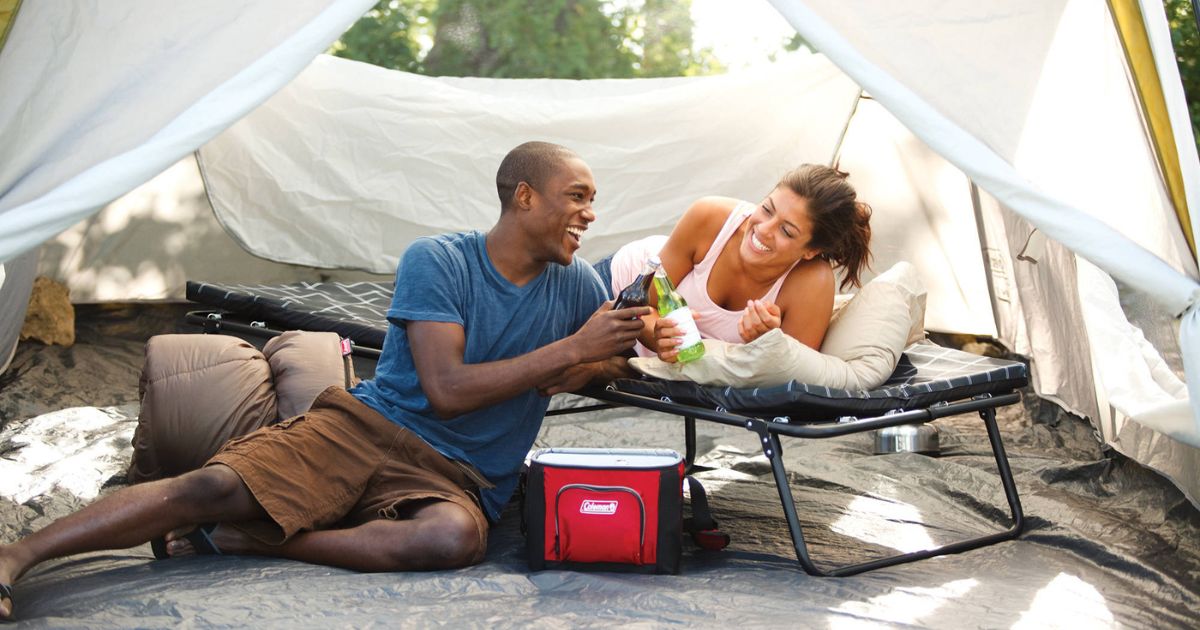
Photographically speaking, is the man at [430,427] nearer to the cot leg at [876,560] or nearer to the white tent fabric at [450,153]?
the cot leg at [876,560]

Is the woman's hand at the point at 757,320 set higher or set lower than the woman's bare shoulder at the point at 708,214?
lower

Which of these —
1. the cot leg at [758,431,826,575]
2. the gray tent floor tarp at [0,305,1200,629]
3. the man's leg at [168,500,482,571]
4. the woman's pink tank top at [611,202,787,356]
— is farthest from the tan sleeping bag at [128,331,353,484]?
the cot leg at [758,431,826,575]

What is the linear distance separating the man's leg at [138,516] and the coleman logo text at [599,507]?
0.72 metres

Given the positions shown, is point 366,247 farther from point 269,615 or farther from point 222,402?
point 269,615

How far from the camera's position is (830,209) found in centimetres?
336

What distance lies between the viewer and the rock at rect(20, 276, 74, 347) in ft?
16.2

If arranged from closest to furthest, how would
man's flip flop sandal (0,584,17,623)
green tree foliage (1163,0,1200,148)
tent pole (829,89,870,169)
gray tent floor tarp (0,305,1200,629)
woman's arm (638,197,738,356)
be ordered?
man's flip flop sandal (0,584,17,623), gray tent floor tarp (0,305,1200,629), woman's arm (638,197,738,356), tent pole (829,89,870,169), green tree foliage (1163,0,1200,148)

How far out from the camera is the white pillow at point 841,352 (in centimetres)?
297

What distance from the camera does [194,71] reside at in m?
2.57

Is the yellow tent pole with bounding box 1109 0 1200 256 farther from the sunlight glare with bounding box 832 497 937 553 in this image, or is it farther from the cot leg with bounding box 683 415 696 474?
the cot leg with bounding box 683 415 696 474

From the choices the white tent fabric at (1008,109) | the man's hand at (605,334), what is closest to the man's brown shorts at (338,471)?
the man's hand at (605,334)

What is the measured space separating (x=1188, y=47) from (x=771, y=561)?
4.47m

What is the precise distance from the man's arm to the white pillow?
28 cm

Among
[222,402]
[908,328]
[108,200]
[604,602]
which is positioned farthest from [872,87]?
[222,402]
